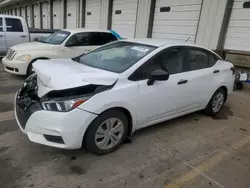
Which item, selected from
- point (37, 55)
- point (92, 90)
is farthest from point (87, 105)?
point (37, 55)

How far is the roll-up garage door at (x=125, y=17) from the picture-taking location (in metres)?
11.1

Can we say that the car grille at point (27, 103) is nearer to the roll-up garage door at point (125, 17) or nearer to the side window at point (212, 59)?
the side window at point (212, 59)

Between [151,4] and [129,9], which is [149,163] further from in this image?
[129,9]

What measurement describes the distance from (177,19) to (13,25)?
21.4 ft

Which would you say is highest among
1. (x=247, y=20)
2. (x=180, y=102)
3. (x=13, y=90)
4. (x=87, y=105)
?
(x=247, y=20)

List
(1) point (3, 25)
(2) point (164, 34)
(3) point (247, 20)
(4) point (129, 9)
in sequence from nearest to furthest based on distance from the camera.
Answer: (3) point (247, 20), (1) point (3, 25), (2) point (164, 34), (4) point (129, 9)

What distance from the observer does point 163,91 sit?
3.31 metres

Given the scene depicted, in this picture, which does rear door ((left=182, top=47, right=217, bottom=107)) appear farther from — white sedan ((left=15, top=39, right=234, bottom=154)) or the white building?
the white building

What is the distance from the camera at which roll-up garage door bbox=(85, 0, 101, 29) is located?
533 inches

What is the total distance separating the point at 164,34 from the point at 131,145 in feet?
24.7

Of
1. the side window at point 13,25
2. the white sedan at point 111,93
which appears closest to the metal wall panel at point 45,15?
the side window at point 13,25

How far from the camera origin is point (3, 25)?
8289 mm

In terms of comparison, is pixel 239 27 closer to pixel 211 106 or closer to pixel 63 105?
pixel 211 106

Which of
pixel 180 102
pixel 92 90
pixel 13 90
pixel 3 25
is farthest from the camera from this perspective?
pixel 3 25
